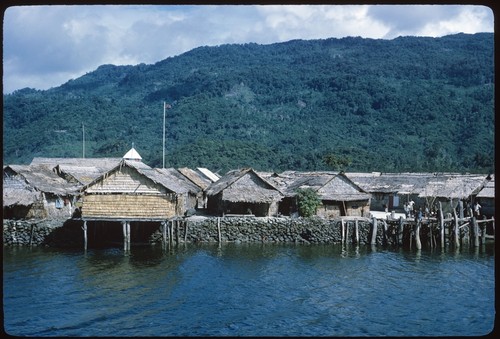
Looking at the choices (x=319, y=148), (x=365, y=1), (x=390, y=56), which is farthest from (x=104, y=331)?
(x=390, y=56)

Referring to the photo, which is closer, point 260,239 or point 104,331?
point 104,331

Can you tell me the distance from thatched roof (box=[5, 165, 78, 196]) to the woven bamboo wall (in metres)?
5.16

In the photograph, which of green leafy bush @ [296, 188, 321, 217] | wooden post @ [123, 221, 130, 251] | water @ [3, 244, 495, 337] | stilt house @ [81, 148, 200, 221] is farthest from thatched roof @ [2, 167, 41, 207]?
green leafy bush @ [296, 188, 321, 217]

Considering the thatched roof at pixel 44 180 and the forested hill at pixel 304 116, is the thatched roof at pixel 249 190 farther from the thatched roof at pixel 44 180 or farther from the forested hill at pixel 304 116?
the forested hill at pixel 304 116

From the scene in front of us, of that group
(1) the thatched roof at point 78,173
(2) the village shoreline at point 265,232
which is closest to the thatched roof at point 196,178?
(1) the thatched roof at point 78,173

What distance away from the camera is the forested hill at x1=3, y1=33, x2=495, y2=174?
9294 cm

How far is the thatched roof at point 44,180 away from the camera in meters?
33.5

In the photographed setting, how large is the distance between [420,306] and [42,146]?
99295 millimetres

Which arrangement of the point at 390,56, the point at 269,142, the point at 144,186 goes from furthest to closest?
the point at 390,56 < the point at 269,142 < the point at 144,186

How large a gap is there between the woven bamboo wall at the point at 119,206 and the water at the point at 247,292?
2125 millimetres

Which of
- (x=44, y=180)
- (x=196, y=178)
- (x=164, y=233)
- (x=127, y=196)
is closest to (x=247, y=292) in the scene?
(x=164, y=233)

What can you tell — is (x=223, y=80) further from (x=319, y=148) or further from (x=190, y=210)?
(x=190, y=210)

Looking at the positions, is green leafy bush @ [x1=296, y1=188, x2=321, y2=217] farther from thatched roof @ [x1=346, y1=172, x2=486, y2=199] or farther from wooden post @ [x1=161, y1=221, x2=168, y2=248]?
wooden post @ [x1=161, y1=221, x2=168, y2=248]

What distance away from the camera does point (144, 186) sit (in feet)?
101
